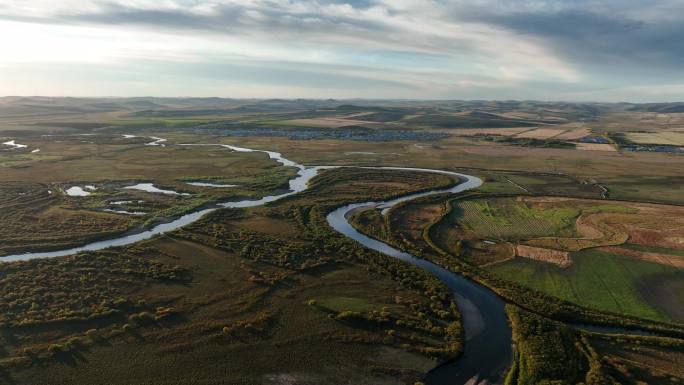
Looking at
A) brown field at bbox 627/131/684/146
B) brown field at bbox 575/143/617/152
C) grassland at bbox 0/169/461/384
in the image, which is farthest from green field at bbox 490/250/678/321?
brown field at bbox 627/131/684/146

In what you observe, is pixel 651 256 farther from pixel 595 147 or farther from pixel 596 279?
pixel 595 147

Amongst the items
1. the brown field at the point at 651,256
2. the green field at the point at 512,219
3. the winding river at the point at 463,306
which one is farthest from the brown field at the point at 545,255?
the winding river at the point at 463,306

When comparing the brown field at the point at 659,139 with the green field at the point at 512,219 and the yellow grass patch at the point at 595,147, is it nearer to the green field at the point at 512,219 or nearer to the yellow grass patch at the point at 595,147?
the yellow grass patch at the point at 595,147

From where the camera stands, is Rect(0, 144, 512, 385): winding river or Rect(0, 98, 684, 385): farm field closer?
Rect(0, 144, 512, 385): winding river

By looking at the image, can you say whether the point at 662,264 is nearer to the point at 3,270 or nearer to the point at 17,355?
the point at 17,355

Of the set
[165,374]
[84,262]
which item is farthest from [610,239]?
[84,262]

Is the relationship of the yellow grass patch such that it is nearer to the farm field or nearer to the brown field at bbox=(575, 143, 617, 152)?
the brown field at bbox=(575, 143, 617, 152)
